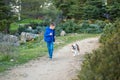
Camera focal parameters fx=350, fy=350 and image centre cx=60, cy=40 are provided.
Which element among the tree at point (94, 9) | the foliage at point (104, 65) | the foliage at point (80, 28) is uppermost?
the foliage at point (104, 65)

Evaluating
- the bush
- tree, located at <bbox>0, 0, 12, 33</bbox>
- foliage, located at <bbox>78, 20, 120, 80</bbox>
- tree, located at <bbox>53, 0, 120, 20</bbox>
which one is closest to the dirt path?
the bush

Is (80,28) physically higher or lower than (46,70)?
lower

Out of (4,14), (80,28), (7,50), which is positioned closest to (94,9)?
(80,28)

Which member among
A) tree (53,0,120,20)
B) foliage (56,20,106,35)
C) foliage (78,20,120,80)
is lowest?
foliage (56,20,106,35)

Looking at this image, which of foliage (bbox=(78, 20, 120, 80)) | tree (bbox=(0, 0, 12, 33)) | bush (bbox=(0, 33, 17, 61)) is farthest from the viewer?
tree (bbox=(0, 0, 12, 33))

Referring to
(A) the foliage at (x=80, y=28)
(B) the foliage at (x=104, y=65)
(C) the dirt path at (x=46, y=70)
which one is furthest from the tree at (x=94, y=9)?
(B) the foliage at (x=104, y=65)

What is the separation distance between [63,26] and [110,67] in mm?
28233

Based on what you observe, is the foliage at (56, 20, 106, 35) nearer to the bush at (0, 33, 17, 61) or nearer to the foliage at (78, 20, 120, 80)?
the bush at (0, 33, 17, 61)

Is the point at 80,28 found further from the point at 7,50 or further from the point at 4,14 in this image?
the point at 7,50

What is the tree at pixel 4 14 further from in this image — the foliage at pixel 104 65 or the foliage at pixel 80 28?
the foliage at pixel 104 65

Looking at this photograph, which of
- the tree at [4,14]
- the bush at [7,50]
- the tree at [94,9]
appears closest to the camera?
the bush at [7,50]

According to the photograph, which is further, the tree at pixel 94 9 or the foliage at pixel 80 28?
the tree at pixel 94 9

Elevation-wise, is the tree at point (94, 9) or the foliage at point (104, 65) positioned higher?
the foliage at point (104, 65)

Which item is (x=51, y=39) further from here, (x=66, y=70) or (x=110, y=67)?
(x=110, y=67)
